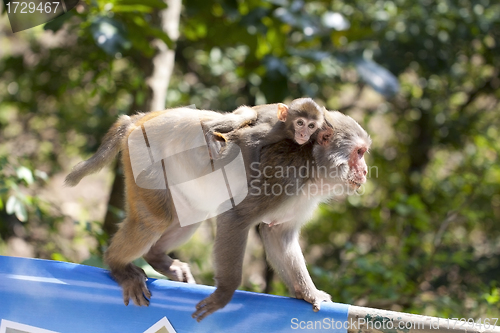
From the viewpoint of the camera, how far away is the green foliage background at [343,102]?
4402 millimetres

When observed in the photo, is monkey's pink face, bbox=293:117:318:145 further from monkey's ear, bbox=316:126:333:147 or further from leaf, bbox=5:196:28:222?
leaf, bbox=5:196:28:222

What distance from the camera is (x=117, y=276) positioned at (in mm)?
2559

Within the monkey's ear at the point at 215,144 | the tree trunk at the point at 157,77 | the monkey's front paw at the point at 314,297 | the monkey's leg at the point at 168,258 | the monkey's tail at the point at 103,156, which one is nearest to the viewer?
the monkey's front paw at the point at 314,297

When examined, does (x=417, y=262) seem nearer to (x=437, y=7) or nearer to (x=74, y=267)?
(x=437, y=7)

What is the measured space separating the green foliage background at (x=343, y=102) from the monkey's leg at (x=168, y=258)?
92 cm

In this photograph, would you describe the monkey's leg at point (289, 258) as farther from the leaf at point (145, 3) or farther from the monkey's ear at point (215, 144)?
the leaf at point (145, 3)

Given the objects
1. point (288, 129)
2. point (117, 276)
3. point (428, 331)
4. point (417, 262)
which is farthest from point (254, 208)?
point (417, 262)

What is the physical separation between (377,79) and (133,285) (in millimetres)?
3030

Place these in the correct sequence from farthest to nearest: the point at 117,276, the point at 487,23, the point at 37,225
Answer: the point at 37,225, the point at 487,23, the point at 117,276

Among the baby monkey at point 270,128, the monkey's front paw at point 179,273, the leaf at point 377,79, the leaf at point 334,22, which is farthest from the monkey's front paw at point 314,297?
the leaf at point 334,22

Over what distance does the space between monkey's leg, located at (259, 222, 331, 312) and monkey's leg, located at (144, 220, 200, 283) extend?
1.73ft

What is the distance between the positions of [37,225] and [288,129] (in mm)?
4453

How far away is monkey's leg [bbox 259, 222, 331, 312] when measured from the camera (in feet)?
8.61

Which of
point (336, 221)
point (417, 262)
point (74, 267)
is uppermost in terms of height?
point (74, 267)
